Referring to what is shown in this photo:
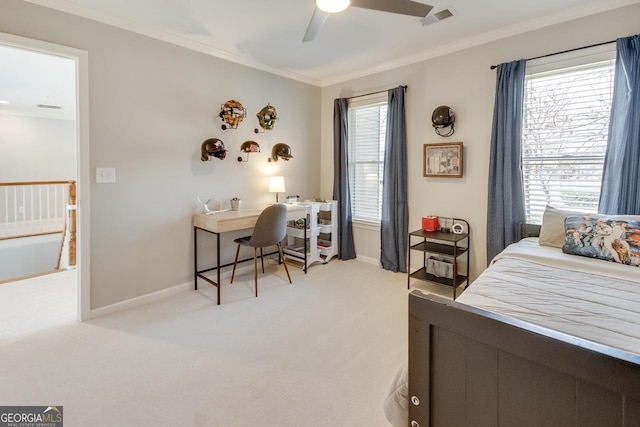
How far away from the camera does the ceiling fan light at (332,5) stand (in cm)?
190

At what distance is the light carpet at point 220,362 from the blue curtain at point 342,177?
1285 millimetres

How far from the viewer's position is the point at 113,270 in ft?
9.41

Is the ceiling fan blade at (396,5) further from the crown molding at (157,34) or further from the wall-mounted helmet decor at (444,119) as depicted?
the crown molding at (157,34)

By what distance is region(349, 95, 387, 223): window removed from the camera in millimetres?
4133

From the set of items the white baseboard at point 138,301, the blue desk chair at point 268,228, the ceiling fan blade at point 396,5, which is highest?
the ceiling fan blade at point 396,5

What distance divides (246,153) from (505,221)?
287cm

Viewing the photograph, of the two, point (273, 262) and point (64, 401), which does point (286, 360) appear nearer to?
point (64, 401)

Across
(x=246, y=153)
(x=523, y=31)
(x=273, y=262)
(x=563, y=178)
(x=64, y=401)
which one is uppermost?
(x=523, y=31)

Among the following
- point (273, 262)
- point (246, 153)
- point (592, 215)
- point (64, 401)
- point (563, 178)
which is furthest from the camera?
point (273, 262)

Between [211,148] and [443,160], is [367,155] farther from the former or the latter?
[211,148]

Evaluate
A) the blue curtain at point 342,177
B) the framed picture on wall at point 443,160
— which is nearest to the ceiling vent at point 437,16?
the framed picture on wall at point 443,160

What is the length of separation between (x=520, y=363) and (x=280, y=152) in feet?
11.6

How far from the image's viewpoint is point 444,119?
3.35 m

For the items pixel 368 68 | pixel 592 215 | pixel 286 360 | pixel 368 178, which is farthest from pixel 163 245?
pixel 592 215
